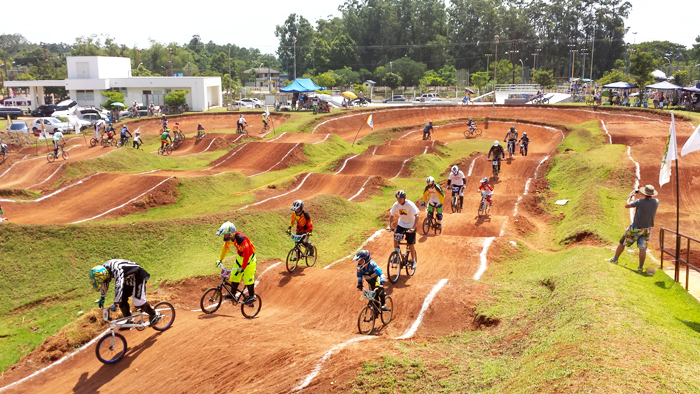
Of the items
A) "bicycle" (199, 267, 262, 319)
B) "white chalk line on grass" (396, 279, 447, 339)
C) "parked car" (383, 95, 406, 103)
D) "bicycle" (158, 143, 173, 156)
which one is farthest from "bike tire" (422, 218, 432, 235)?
"parked car" (383, 95, 406, 103)

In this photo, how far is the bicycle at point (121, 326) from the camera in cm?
1007

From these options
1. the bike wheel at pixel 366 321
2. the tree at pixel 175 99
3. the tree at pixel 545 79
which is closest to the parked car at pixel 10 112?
the tree at pixel 175 99

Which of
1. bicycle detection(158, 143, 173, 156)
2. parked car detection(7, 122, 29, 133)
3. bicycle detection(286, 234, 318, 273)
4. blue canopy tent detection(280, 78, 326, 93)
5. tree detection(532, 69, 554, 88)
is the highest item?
tree detection(532, 69, 554, 88)

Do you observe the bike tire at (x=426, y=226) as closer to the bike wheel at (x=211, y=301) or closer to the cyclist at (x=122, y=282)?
the bike wheel at (x=211, y=301)

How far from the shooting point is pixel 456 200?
22469 millimetres

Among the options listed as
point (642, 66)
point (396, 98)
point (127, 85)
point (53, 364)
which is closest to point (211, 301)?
point (53, 364)

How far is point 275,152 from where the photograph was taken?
3709cm

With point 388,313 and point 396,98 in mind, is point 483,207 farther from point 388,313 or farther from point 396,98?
point 396,98

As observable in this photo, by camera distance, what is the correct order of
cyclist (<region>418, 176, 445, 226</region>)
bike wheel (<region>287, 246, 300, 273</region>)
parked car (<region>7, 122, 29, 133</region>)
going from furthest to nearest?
parked car (<region>7, 122, 29, 133</region>) → cyclist (<region>418, 176, 445, 226</region>) → bike wheel (<region>287, 246, 300, 273</region>)

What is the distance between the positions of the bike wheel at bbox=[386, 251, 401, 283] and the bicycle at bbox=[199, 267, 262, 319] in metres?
3.43

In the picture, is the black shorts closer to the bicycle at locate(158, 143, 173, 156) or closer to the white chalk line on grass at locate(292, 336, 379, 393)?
the white chalk line on grass at locate(292, 336, 379, 393)

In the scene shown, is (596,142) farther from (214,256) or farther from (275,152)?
(214,256)

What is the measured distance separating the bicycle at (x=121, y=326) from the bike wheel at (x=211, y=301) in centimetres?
81

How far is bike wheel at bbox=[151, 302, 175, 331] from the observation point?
1114 cm
